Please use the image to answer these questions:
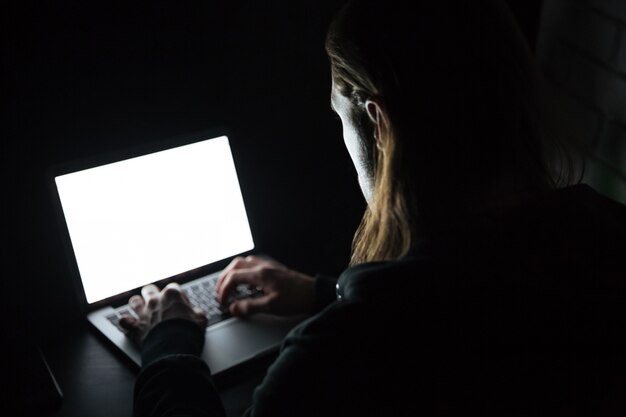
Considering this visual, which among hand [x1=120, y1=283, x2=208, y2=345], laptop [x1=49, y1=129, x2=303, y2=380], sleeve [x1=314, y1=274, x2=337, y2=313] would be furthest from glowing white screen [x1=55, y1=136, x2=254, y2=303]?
sleeve [x1=314, y1=274, x2=337, y2=313]

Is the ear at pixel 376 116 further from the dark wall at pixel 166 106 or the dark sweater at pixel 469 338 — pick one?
the dark wall at pixel 166 106

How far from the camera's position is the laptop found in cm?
112

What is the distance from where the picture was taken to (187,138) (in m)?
1.24

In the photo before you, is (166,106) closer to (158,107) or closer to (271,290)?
(158,107)

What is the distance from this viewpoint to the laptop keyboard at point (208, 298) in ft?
3.76

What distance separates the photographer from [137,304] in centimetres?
113

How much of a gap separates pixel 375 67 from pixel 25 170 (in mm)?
685

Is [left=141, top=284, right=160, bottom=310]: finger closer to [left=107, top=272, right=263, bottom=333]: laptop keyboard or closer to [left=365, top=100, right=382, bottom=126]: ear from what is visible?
[left=107, top=272, right=263, bottom=333]: laptop keyboard

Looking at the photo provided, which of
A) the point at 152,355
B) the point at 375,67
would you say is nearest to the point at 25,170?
the point at 152,355

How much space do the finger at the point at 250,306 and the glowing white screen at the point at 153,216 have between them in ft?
0.51

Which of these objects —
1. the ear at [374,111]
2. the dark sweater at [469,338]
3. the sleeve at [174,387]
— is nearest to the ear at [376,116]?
the ear at [374,111]

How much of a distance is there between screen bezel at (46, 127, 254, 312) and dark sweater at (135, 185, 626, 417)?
60 centimetres

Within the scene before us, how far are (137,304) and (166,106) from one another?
1.21 feet

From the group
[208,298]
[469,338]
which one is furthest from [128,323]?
[469,338]
